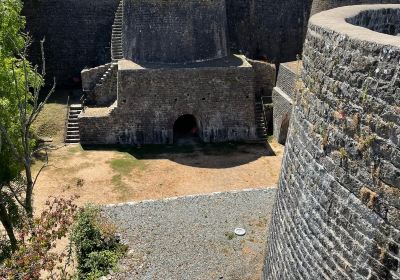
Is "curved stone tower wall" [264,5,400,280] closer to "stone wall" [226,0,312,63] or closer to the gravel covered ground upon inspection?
the gravel covered ground

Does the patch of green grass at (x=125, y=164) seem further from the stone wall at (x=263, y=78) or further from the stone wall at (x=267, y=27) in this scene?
the stone wall at (x=267, y=27)

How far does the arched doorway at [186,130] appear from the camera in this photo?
19.8 metres

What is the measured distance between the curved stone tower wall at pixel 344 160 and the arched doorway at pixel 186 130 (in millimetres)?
14154

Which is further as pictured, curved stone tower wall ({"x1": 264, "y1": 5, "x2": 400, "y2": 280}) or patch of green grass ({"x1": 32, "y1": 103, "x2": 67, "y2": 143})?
patch of green grass ({"x1": 32, "y1": 103, "x2": 67, "y2": 143})

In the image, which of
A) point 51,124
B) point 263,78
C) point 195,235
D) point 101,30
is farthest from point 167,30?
point 195,235

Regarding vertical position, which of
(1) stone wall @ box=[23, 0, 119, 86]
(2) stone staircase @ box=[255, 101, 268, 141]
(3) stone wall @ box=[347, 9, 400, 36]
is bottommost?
(2) stone staircase @ box=[255, 101, 268, 141]

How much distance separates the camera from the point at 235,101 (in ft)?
63.2

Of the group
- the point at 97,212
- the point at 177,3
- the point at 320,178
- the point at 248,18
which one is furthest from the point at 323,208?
the point at 248,18

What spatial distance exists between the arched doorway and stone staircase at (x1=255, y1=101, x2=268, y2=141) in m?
2.89

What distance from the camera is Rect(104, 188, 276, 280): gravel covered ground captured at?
9.33 m

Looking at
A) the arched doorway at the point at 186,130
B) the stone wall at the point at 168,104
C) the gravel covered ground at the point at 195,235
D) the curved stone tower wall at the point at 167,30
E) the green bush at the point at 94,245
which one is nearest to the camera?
the gravel covered ground at the point at 195,235

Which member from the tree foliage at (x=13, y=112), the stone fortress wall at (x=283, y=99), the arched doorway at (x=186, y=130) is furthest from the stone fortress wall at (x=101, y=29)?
the tree foliage at (x=13, y=112)

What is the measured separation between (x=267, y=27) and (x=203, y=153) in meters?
10.0

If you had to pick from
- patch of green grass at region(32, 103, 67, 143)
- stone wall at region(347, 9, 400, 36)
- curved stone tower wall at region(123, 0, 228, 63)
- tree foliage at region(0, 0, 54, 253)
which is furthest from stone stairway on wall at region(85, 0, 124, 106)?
stone wall at region(347, 9, 400, 36)
